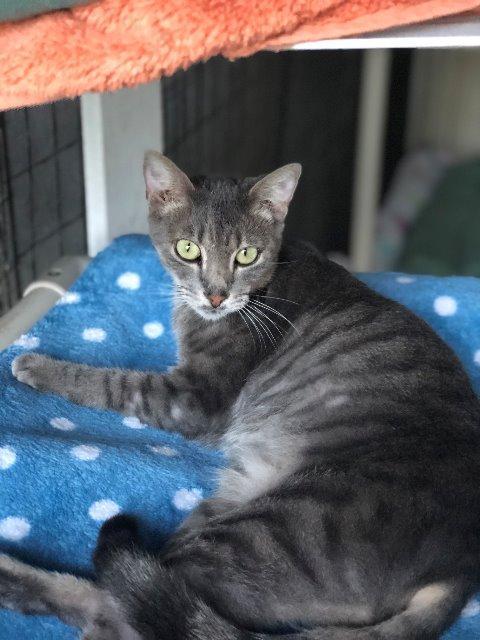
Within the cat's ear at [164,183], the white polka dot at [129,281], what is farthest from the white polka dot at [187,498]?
the white polka dot at [129,281]

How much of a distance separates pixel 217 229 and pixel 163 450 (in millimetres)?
393

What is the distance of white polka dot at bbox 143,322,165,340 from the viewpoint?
5.36ft

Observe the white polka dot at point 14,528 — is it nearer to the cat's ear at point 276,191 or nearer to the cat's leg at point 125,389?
the cat's leg at point 125,389

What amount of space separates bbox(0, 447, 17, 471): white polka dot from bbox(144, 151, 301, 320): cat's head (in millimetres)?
403

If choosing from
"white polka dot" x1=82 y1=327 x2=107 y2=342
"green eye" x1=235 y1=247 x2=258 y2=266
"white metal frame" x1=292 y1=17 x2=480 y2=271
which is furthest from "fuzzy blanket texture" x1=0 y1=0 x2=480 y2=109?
"white metal frame" x1=292 y1=17 x2=480 y2=271

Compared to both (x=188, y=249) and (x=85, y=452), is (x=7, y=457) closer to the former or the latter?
(x=85, y=452)

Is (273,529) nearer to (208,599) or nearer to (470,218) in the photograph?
(208,599)

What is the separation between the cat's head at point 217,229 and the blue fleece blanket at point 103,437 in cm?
25

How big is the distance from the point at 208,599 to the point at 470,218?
8.94ft

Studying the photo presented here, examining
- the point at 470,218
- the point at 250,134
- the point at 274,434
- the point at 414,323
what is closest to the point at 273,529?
the point at 274,434

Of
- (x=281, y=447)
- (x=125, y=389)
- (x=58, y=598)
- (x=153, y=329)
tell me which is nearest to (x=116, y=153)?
(x=153, y=329)

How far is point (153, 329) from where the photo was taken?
1645 millimetres

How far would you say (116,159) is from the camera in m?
1.90

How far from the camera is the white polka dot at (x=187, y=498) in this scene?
3.99ft
